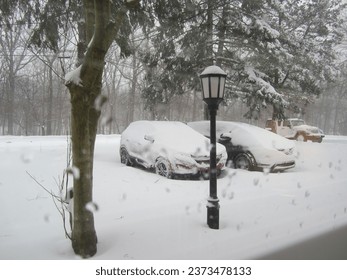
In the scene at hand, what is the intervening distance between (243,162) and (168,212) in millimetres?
4100

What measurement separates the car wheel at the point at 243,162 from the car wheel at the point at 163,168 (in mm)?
2457

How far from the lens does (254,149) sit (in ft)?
27.5

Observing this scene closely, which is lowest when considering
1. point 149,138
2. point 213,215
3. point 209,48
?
point 213,215

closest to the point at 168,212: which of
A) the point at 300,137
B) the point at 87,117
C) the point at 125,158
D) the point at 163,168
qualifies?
the point at 163,168

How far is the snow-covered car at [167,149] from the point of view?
7125mm

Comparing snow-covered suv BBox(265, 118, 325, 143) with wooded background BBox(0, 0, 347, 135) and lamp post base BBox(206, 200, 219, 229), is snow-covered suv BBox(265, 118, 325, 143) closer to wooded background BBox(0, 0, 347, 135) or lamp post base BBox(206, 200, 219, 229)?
wooded background BBox(0, 0, 347, 135)

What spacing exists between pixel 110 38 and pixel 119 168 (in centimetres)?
486

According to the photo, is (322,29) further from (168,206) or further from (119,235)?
(119,235)

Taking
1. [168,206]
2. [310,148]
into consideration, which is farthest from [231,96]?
[168,206]

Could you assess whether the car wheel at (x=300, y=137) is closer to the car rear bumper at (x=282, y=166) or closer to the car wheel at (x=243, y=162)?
the car rear bumper at (x=282, y=166)

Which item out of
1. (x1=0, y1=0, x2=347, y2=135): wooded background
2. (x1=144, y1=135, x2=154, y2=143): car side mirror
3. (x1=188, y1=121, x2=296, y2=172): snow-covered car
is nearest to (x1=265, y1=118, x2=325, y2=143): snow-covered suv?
(x1=0, y1=0, x2=347, y2=135): wooded background

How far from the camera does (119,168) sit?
7723 mm

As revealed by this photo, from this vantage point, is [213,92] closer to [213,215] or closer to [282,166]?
[213,215]

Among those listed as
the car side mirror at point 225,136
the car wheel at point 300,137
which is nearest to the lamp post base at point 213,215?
the car side mirror at point 225,136
